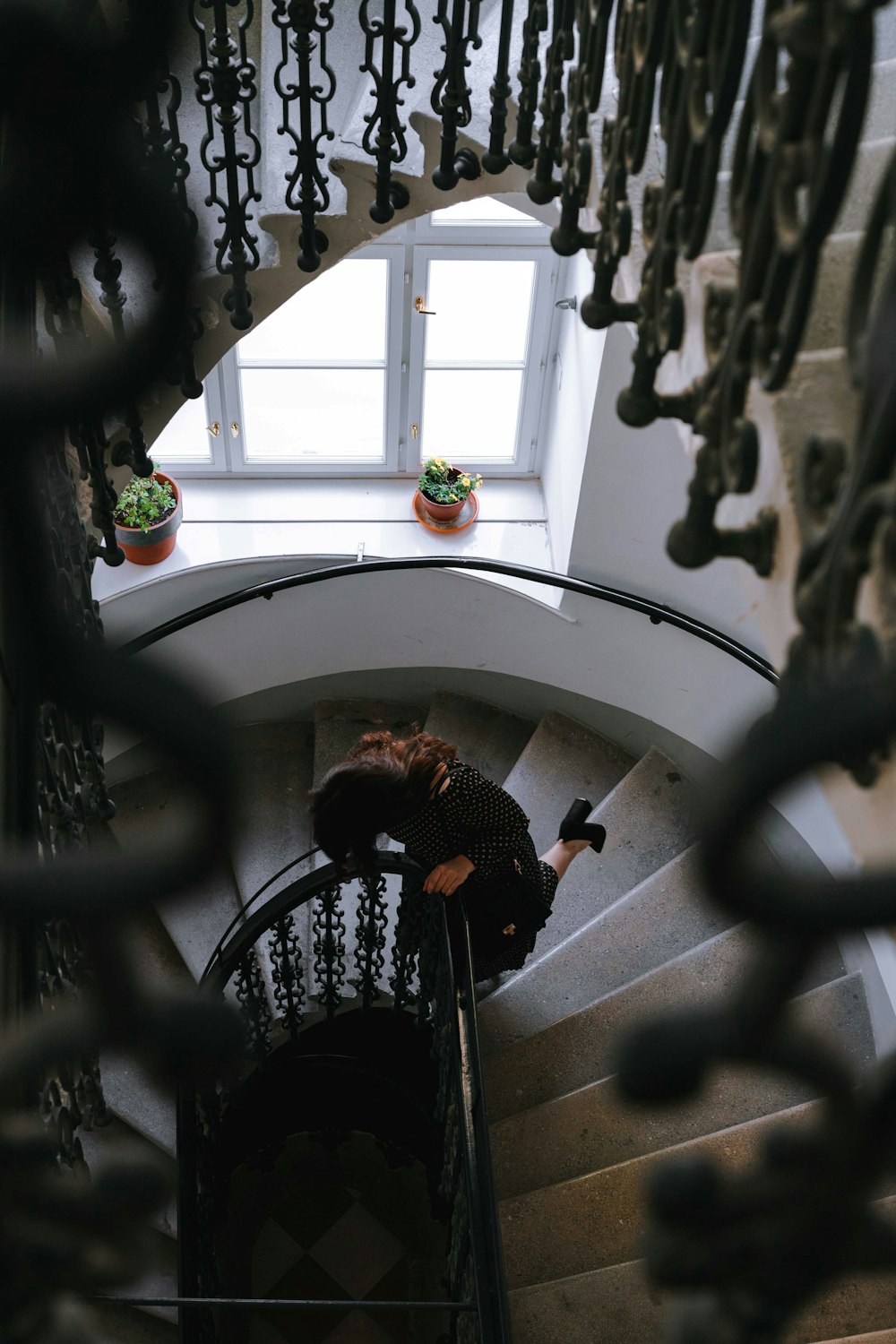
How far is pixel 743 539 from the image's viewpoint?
4.54 ft

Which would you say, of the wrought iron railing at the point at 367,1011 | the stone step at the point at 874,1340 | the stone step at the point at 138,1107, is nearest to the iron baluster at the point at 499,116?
the wrought iron railing at the point at 367,1011

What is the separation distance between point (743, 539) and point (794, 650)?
0.27 meters

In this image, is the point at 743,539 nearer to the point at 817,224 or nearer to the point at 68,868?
the point at 817,224

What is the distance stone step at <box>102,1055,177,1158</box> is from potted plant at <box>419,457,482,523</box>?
2864mm

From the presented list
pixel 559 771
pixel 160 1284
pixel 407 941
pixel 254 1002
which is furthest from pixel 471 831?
pixel 160 1284

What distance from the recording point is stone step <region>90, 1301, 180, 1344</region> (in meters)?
4.28

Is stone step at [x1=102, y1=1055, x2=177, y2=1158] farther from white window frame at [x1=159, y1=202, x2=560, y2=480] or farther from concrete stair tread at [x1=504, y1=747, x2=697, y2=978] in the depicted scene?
white window frame at [x1=159, y1=202, x2=560, y2=480]

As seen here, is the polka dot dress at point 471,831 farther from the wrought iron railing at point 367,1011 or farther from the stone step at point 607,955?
the stone step at point 607,955

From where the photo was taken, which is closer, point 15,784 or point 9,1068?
point 9,1068

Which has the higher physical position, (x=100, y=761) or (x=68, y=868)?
(x=68, y=868)

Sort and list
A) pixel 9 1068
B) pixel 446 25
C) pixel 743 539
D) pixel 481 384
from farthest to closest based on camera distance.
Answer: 1. pixel 481 384
2. pixel 446 25
3. pixel 743 539
4. pixel 9 1068

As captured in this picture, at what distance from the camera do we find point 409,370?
5.22m

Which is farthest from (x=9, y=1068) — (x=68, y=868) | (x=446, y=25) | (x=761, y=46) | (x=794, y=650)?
(x=446, y=25)

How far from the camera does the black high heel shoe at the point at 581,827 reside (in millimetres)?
4051
